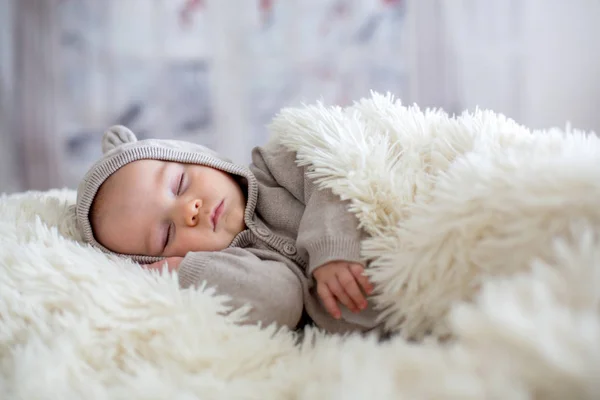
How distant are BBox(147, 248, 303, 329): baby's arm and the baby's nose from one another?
0.11 meters

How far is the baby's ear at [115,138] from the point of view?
108 cm

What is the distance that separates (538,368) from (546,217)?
209 mm

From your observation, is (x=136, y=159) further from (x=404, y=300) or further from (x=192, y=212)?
(x=404, y=300)

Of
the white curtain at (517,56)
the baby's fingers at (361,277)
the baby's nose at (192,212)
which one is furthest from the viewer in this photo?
the white curtain at (517,56)

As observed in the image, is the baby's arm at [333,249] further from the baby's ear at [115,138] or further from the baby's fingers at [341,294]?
the baby's ear at [115,138]

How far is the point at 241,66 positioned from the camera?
7.25 ft

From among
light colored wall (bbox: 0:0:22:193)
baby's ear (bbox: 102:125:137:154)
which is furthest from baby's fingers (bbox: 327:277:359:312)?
light colored wall (bbox: 0:0:22:193)

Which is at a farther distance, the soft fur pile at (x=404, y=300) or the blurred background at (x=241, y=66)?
the blurred background at (x=241, y=66)

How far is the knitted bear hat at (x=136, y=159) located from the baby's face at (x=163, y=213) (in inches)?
0.5

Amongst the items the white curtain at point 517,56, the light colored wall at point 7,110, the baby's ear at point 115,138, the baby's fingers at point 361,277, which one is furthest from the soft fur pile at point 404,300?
the light colored wall at point 7,110

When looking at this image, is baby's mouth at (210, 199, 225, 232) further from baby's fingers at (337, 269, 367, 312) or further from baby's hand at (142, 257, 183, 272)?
baby's fingers at (337, 269, 367, 312)

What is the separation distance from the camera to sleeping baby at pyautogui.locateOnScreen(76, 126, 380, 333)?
0.73 metres

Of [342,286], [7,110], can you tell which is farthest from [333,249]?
[7,110]

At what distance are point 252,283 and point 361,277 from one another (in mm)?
152
